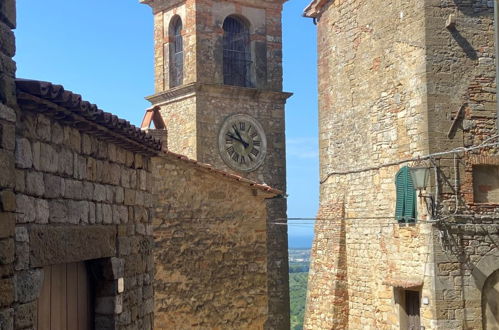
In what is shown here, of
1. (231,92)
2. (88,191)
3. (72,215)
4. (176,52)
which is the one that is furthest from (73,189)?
(176,52)

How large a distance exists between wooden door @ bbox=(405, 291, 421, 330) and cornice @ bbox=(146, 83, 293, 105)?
9.74 meters

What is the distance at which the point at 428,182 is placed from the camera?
512 inches

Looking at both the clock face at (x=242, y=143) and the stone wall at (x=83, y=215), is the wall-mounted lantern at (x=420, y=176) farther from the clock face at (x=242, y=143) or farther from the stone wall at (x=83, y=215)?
the clock face at (x=242, y=143)

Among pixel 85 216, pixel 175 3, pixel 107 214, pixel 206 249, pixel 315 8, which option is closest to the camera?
pixel 85 216

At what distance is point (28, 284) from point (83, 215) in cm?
107

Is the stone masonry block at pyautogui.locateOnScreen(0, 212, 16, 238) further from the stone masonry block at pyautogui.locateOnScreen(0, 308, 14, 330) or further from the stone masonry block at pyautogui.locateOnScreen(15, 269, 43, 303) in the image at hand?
the stone masonry block at pyautogui.locateOnScreen(0, 308, 14, 330)

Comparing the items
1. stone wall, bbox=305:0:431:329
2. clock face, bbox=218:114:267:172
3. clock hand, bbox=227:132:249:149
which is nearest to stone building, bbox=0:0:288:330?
stone wall, bbox=305:0:431:329

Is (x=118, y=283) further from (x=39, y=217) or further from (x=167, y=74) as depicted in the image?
(x=167, y=74)

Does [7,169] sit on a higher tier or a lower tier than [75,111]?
lower

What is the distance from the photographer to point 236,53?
22438 millimetres

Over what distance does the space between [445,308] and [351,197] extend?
11.9 ft

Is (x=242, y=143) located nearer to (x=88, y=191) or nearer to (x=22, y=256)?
(x=88, y=191)

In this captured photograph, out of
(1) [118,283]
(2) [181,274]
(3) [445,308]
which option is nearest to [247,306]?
(2) [181,274]

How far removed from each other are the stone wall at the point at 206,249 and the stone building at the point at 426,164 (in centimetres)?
325
